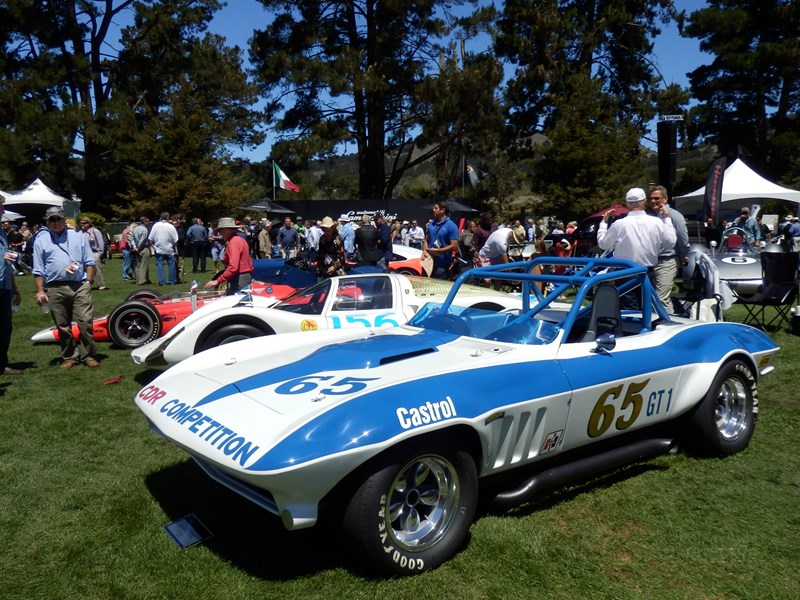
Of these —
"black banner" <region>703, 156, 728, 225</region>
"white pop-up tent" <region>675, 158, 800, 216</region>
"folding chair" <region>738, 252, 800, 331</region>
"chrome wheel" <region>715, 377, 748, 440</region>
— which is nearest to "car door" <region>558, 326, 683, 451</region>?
"chrome wheel" <region>715, 377, 748, 440</region>

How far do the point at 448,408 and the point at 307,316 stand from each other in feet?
12.5

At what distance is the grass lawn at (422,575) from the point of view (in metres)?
3.03

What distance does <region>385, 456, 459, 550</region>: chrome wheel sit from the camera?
3072 mm

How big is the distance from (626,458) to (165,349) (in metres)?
4.40

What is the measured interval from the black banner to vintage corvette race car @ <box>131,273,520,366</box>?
6227mm

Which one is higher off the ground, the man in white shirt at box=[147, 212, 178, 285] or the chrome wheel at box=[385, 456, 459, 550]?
the man in white shirt at box=[147, 212, 178, 285]

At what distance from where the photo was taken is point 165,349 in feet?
21.0

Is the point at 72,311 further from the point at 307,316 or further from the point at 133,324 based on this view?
the point at 307,316

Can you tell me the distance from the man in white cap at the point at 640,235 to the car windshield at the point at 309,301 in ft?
9.62

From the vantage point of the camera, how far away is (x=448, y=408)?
10.2 ft

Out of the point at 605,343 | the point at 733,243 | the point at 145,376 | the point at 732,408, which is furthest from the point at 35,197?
the point at 732,408

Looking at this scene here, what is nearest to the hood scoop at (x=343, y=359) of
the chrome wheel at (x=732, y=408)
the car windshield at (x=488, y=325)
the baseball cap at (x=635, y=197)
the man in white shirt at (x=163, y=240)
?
the car windshield at (x=488, y=325)

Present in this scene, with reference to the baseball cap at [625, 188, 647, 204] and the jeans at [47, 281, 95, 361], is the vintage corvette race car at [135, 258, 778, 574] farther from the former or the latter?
the jeans at [47, 281, 95, 361]

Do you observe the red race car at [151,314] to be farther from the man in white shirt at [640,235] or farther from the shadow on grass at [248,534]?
the shadow on grass at [248,534]
